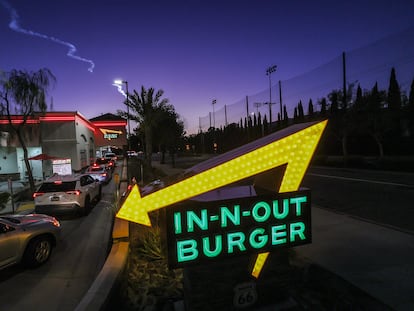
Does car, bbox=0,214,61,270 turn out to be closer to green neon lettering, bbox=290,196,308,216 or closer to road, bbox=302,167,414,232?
green neon lettering, bbox=290,196,308,216

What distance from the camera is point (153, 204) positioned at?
140 inches

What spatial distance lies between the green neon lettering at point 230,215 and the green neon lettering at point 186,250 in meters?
0.42

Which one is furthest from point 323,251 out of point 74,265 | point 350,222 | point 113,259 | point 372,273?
point 74,265

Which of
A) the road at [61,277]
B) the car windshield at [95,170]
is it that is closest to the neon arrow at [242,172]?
the road at [61,277]

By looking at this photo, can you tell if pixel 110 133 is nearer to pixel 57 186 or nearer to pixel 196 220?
pixel 57 186

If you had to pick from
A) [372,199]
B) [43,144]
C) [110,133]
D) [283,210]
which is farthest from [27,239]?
[110,133]

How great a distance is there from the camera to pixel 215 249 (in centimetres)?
342

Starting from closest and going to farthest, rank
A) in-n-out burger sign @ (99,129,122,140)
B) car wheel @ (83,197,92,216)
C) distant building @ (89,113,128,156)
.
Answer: car wheel @ (83,197,92,216) < in-n-out burger sign @ (99,129,122,140) < distant building @ (89,113,128,156)

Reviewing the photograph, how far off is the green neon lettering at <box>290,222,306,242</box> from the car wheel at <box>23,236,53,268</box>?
19.6 ft

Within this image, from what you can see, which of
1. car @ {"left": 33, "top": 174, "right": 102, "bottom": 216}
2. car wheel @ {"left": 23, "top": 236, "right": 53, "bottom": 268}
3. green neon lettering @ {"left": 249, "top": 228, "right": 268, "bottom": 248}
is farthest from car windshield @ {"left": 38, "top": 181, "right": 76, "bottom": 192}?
green neon lettering @ {"left": 249, "top": 228, "right": 268, "bottom": 248}

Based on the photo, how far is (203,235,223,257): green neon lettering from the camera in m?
3.38

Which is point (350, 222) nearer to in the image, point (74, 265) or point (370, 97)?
point (74, 265)

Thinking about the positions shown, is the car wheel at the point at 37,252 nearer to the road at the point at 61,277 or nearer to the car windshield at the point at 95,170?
the road at the point at 61,277

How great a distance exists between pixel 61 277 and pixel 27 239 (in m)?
1.20
